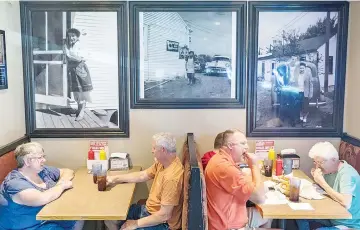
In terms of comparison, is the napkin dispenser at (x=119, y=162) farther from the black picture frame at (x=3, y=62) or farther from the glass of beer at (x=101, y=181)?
the black picture frame at (x=3, y=62)

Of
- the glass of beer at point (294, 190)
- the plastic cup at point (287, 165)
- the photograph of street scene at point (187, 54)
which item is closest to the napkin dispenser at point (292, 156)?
the plastic cup at point (287, 165)

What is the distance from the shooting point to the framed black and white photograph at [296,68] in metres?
4.18

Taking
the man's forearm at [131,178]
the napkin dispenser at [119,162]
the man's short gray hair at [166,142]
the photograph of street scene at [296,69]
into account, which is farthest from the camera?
the photograph of street scene at [296,69]

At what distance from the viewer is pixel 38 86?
4211 millimetres

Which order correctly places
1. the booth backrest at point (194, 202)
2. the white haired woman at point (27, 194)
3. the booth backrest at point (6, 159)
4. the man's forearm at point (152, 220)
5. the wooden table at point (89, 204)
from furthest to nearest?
1. the booth backrest at point (6, 159)
2. the man's forearm at point (152, 220)
3. the white haired woman at point (27, 194)
4. the wooden table at point (89, 204)
5. the booth backrest at point (194, 202)

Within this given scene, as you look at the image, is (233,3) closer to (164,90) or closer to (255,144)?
(164,90)

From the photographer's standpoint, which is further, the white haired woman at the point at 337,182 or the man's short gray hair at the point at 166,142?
the man's short gray hair at the point at 166,142

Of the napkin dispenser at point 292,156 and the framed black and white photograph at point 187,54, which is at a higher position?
the framed black and white photograph at point 187,54

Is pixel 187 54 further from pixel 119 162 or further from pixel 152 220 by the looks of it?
pixel 152 220

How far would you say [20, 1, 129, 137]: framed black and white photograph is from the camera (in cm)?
414

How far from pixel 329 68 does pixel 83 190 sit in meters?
2.58

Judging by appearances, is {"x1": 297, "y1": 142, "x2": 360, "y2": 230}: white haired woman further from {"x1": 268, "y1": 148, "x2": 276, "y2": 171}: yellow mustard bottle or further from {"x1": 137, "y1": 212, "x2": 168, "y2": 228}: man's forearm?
{"x1": 137, "y1": 212, "x2": 168, "y2": 228}: man's forearm

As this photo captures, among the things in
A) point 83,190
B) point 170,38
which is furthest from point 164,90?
point 83,190

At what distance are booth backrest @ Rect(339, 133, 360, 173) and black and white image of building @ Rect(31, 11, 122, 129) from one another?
220 centimetres
